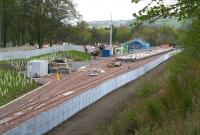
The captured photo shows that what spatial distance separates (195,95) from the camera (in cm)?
1827

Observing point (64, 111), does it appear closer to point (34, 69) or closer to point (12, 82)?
point (12, 82)

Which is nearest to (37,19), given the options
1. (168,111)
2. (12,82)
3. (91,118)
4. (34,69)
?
(34,69)

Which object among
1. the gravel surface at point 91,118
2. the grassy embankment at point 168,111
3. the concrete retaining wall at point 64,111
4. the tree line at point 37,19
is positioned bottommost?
the gravel surface at point 91,118

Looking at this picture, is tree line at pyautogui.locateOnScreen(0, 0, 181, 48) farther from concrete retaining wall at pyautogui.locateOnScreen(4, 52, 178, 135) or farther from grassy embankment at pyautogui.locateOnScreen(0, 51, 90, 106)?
concrete retaining wall at pyautogui.locateOnScreen(4, 52, 178, 135)

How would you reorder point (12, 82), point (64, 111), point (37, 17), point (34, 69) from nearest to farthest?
point (64, 111), point (12, 82), point (34, 69), point (37, 17)

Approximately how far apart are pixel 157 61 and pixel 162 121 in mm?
61994

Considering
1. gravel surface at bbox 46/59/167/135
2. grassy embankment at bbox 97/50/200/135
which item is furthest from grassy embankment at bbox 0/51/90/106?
grassy embankment at bbox 97/50/200/135

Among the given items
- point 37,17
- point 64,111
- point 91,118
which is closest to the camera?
point 64,111

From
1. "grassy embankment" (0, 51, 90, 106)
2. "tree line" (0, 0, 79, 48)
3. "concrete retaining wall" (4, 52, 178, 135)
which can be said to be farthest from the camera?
"tree line" (0, 0, 79, 48)

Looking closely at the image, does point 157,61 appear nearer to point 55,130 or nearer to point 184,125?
point 55,130

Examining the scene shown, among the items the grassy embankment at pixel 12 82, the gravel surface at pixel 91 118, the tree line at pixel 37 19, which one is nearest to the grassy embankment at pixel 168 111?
the gravel surface at pixel 91 118

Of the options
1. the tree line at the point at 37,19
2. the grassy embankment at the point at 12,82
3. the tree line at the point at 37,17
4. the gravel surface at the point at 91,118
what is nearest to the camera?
the gravel surface at the point at 91,118

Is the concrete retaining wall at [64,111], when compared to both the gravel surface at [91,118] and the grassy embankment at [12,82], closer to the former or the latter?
the gravel surface at [91,118]

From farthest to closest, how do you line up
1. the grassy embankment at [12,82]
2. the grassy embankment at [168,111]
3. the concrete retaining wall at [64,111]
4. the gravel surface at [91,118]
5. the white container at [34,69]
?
1. the white container at [34,69]
2. the grassy embankment at [12,82]
3. the gravel surface at [91,118]
4. the concrete retaining wall at [64,111]
5. the grassy embankment at [168,111]
